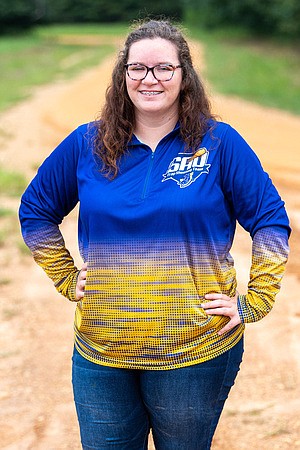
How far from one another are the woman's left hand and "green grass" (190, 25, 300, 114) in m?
13.5

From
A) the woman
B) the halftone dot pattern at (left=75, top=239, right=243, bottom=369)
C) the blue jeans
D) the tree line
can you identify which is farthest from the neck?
the tree line

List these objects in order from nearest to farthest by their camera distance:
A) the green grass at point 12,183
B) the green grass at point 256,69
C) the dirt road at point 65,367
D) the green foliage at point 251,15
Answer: the dirt road at point 65,367
the green grass at point 12,183
the green grass at point 256,69
the green foliage at point 251,15

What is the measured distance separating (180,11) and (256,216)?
50.8 meters

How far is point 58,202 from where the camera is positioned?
262 centimetres

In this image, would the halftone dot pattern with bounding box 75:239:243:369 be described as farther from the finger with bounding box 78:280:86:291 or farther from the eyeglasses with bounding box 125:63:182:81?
the eyeglasses with bounding box 125:63:182:81

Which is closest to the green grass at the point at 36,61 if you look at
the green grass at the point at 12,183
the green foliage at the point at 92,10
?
the green grass at the point at 12,183

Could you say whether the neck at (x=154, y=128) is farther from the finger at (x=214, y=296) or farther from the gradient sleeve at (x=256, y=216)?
the finger at (x=214, y=296)

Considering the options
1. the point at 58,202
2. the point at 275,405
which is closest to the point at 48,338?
the point at 275,405

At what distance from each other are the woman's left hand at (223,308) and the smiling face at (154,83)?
0.60m

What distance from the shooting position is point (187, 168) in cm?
231

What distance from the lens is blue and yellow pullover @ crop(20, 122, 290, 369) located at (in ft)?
7.53

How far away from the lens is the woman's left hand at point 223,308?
232cm

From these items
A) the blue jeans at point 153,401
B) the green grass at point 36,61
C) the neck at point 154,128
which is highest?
the neck at point 154,128

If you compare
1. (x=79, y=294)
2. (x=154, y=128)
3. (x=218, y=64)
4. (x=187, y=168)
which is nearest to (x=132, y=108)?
(x=154, y=128)
